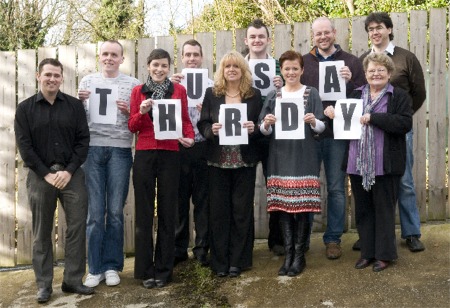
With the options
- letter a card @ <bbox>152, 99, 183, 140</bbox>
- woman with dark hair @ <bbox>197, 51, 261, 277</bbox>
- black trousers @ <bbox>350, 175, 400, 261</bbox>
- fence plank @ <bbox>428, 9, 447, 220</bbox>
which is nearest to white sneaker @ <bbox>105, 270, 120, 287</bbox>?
woman with dark hair @ <bbox>197, 51, 261, 277</bbox>

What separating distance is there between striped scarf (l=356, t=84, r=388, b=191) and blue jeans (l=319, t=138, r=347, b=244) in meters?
0.43

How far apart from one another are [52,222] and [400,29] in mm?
4191

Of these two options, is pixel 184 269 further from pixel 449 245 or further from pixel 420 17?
pixel 420 17

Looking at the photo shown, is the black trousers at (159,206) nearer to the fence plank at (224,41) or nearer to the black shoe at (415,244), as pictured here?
the fence plank at (224,41)

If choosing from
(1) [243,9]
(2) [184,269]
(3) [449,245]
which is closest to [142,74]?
(2) [184,269]

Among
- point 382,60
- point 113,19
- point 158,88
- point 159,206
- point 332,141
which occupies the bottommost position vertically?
point 159,206

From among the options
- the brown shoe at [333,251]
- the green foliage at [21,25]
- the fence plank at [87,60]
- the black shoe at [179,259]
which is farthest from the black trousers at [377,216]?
the green foliage at [21,25]

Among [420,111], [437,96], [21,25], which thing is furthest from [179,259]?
[21,25]

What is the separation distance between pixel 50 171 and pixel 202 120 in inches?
56.4

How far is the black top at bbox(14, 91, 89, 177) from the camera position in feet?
14.9

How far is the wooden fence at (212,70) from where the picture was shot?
5.87 m

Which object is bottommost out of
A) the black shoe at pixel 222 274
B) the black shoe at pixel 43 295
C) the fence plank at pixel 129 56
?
the black shoe at pixel 43 295

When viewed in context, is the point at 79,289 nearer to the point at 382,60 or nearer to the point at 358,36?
the point at 382,60

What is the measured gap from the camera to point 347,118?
465 cm
